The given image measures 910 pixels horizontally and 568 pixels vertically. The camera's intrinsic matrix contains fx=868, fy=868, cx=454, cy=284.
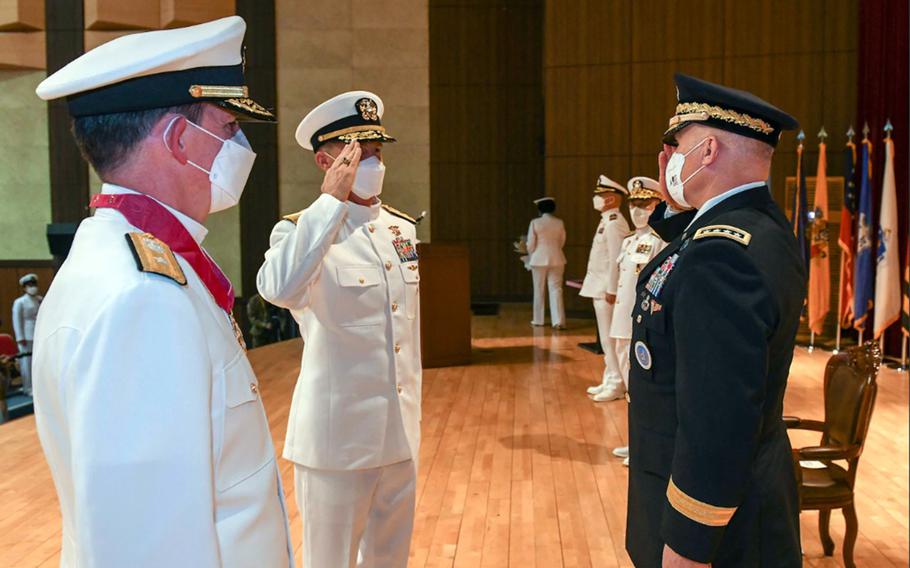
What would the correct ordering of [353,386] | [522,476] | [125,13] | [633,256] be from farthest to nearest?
[125,13] < [633,256] < [522,476] < [353,386]

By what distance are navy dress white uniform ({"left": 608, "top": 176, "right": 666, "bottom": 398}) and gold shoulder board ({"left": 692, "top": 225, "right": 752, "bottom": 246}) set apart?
12.8ft

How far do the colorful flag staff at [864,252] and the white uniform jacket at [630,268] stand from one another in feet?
11.7

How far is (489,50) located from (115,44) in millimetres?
13906

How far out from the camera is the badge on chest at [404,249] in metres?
2.49

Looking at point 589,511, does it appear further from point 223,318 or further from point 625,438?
point 223,318

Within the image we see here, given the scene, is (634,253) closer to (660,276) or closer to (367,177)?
(367,177)

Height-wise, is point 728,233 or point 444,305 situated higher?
point 728,233

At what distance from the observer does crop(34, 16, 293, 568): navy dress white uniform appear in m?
0.95

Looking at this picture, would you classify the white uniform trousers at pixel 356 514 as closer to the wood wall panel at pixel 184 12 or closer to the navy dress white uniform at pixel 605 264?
the navy dress white uniform at pixel 605 264

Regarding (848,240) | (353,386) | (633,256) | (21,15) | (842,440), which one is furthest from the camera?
(21,15)

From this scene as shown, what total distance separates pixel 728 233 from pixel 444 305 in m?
6.46

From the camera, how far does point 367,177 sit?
7.89ft

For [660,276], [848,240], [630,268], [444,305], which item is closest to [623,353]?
[630,268]

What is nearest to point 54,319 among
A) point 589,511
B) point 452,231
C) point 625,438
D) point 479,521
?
point 479,521
